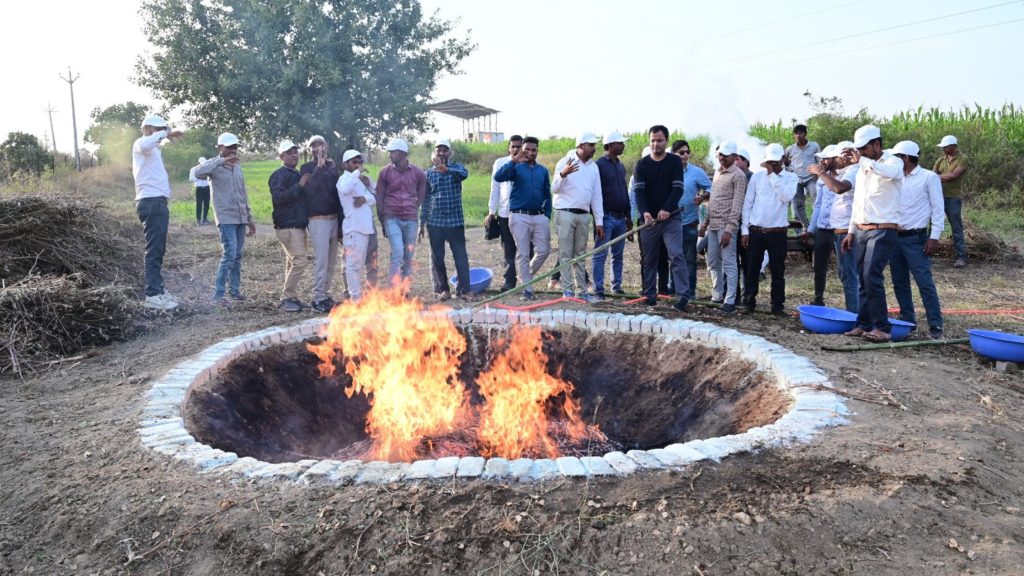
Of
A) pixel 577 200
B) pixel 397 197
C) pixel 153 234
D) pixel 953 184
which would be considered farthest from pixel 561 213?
pixel 953 184

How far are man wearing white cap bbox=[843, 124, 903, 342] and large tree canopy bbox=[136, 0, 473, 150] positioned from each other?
12.9 meters

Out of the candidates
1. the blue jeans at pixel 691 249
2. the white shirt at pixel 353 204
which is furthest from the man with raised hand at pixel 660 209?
the white shirt at pixel 353 204

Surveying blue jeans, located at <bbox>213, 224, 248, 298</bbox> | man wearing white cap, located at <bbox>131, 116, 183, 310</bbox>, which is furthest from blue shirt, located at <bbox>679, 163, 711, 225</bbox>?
man wearing white cap, located at <bbox>131, 116, 183, 310</bbox>

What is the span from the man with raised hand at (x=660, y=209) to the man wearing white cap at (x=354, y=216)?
3039 mm

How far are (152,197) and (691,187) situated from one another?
6.05 meters

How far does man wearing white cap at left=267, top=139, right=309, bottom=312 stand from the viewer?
23.5ft

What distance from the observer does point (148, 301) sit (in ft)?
22.6

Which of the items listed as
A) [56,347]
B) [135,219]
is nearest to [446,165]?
[56,347]

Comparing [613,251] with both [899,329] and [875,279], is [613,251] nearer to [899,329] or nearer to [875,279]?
[875,279]

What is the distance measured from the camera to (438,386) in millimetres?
5773

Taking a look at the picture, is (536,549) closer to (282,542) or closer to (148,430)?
(282,542)

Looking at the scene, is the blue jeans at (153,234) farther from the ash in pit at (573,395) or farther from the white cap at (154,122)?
the ash in pit at (573,395)

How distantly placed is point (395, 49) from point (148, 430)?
15.2 metres

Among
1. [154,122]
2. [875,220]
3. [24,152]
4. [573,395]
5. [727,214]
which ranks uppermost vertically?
[24,152]
